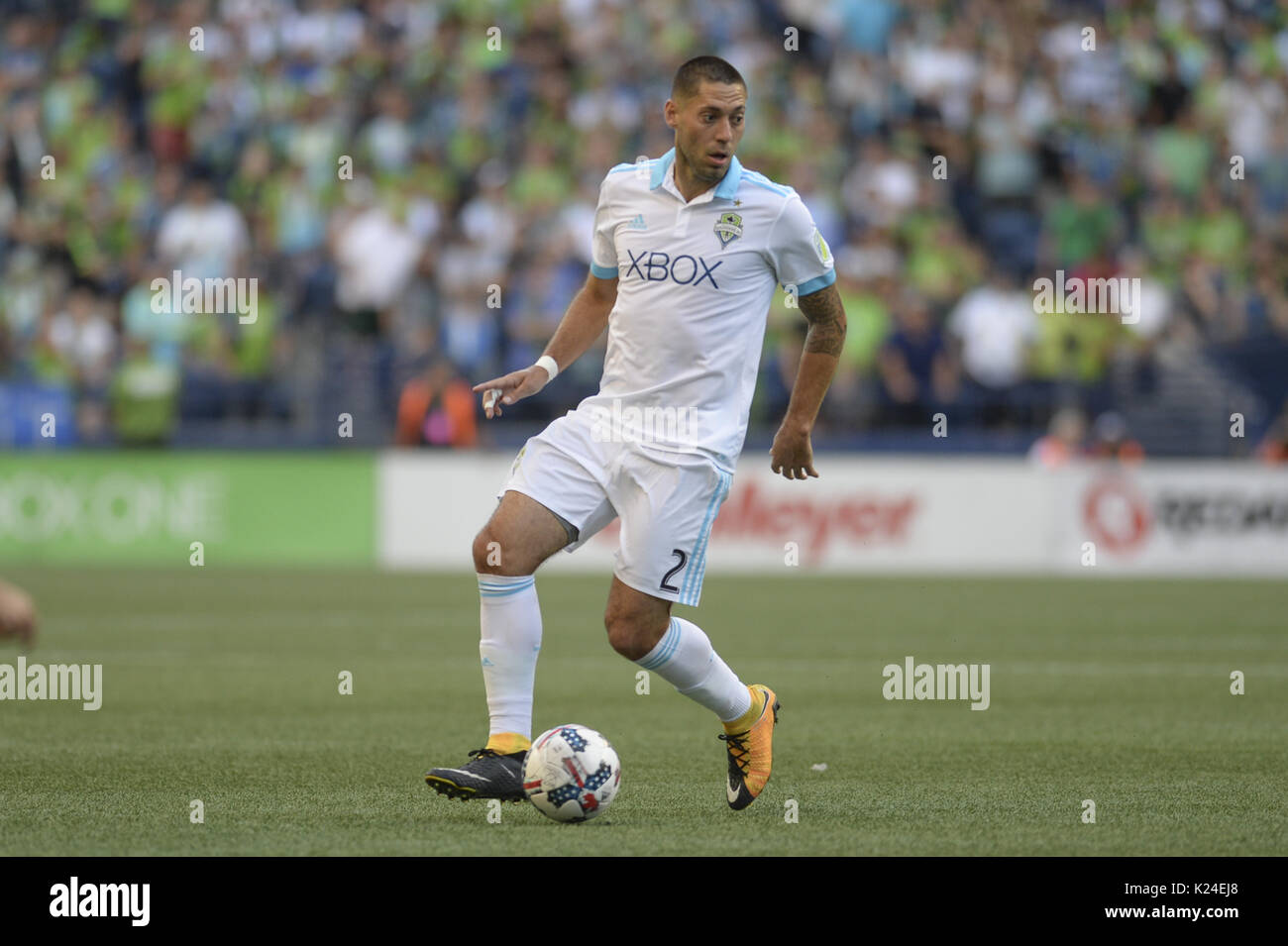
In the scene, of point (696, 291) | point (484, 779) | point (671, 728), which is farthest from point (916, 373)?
point (484, 779)

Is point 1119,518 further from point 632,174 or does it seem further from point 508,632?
point 508,632

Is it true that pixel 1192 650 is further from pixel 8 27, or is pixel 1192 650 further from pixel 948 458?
pixel 8 27

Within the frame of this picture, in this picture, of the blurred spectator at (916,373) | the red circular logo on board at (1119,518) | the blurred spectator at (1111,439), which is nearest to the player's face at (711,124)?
the blurred spectator at (916,373)

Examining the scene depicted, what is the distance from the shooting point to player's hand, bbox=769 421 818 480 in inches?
287

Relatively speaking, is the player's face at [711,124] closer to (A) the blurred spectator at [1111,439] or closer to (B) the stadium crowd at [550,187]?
(B) the stadium crowd at [550,187]

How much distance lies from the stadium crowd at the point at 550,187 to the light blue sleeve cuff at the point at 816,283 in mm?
12758

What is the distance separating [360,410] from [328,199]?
3211 millimetres

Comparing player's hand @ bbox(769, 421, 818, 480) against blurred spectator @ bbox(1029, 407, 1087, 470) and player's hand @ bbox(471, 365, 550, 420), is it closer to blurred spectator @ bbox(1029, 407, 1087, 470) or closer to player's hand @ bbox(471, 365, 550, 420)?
player's hand @ bbox(471, 365, 550, 420)

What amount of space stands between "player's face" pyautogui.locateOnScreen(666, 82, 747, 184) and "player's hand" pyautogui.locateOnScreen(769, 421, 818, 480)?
949 mm

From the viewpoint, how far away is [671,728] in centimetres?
984

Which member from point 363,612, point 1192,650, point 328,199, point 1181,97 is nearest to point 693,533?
point 1192,650

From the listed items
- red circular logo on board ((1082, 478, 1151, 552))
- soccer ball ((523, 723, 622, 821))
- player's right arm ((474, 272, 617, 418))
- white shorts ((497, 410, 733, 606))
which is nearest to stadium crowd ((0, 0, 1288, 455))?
red circular logo on board ((1082, 478, 1151, 552))

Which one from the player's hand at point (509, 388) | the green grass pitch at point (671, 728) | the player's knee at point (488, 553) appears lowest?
the green grass pitch at point (671, 728)

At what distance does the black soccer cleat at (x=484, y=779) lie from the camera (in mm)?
6910
